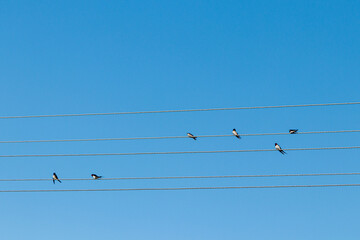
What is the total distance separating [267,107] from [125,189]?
3.33 meters

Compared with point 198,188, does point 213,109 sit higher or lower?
higher

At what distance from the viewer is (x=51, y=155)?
14727 mm

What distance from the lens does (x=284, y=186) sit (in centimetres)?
1359

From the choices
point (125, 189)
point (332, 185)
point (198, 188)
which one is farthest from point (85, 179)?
point (332, 185)

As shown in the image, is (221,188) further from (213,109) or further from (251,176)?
(213,109)

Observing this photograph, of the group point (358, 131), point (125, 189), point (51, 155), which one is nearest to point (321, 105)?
point (358, 131)

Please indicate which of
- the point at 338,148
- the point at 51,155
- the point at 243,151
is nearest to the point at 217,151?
the point at 243,151

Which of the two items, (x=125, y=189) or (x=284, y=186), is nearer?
(x=284, y=186)

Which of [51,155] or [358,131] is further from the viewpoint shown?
[51,155]

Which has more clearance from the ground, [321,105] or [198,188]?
[321,105]

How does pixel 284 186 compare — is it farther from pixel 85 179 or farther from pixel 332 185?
pixel 85 179

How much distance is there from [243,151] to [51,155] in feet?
13.2

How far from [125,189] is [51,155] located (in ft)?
5.60

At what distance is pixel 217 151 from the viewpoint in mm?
13891
